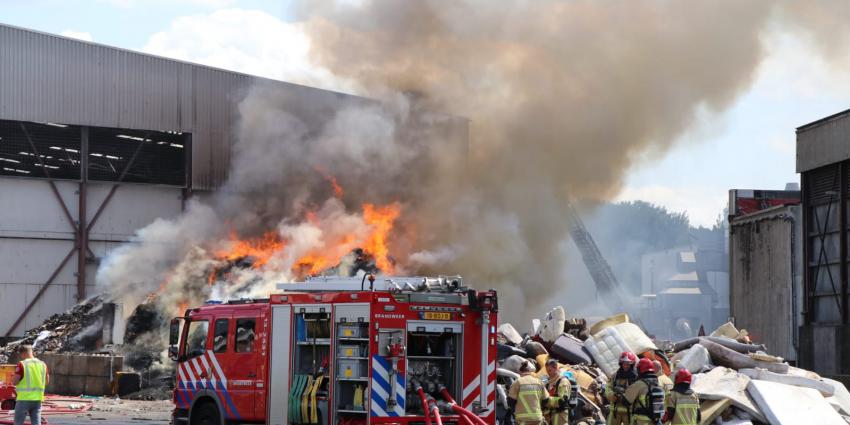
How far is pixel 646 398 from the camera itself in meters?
12.2

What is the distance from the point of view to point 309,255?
33812 mm

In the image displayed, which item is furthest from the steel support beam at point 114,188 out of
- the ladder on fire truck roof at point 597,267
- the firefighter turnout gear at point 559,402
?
the firefighter turnout gear at point 559,402

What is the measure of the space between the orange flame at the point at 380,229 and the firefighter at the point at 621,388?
68.5 feet

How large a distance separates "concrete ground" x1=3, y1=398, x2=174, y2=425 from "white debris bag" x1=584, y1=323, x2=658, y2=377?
9.14 meters

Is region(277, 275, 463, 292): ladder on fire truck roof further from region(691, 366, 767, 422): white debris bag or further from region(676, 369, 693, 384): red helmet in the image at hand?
region(691, 366, 767, 422): white debris bag

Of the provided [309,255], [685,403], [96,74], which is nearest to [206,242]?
[309,255]

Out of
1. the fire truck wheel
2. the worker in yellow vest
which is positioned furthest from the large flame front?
the worker in yellow vest

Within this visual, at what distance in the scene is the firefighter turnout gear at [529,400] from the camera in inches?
546

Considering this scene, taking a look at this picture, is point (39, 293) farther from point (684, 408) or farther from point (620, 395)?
point (684, 408)

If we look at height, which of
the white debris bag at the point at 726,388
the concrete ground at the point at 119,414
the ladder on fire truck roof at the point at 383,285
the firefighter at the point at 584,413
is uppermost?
the ladder on fire truck roof at the point at 383,285

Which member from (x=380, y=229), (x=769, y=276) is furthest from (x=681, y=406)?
(x=769, y=276)

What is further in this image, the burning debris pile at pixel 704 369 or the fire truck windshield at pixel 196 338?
the burning debris pile at pixel 704 369

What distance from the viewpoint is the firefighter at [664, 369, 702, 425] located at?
12047mm

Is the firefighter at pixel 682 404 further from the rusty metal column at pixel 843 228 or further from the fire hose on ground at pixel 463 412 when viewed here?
the rusty metal column at pixel 843 228
